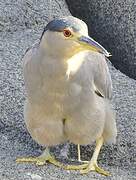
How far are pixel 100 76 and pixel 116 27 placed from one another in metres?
1.87

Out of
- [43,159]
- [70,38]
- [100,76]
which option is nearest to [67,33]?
[70,38]

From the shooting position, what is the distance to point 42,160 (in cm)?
427

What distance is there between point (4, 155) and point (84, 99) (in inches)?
27.6

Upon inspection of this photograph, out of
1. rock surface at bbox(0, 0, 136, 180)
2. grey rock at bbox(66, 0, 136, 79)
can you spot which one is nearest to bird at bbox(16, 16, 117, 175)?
rock surface at bbox(0, 0, 136, 180)

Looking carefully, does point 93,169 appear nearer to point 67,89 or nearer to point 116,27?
point 67,89

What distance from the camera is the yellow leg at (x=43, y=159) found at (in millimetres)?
4229

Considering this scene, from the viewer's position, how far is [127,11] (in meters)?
5.96

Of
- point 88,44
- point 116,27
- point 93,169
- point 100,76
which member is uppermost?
point 88,44

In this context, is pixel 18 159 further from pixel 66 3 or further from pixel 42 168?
pixel 66 3

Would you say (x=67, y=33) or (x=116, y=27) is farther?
(x=116, y=27)

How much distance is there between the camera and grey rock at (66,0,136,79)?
19.2 ft

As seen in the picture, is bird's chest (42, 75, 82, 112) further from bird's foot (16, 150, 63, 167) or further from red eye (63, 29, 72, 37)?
bird's foot (16, 150, 63, 167)

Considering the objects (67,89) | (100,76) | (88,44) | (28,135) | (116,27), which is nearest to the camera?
(88,44)

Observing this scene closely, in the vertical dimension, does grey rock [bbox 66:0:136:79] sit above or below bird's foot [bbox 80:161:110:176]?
above
